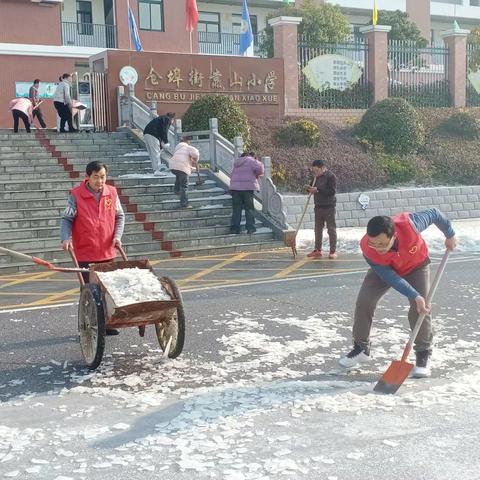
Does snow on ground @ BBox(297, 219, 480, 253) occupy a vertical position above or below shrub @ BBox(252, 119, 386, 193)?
below

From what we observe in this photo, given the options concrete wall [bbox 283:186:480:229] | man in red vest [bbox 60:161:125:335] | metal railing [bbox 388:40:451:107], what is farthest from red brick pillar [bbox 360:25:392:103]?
man in red vest [bbox 60:161:125:335]

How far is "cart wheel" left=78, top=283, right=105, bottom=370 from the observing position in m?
5.29

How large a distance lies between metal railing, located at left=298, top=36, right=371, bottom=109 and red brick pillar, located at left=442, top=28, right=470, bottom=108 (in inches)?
143

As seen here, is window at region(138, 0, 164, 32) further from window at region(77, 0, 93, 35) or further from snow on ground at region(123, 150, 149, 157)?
snow on ground at region(123, 150, 149, 157)

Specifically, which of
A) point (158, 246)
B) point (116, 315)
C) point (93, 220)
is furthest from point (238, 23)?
point (116, 315)

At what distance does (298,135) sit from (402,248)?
43.7 ft

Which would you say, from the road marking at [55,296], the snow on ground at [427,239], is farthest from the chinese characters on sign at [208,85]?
the road marking at [55,296]

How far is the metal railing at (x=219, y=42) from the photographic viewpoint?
111 feet

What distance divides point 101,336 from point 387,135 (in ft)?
50.0

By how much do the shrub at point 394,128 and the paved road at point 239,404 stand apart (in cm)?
1214

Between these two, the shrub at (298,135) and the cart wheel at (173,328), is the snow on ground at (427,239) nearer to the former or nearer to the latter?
the shrub at (298,135)

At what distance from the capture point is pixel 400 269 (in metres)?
5.19

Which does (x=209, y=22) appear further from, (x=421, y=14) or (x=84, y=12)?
(x=421, y=14)

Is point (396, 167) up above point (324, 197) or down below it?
above
